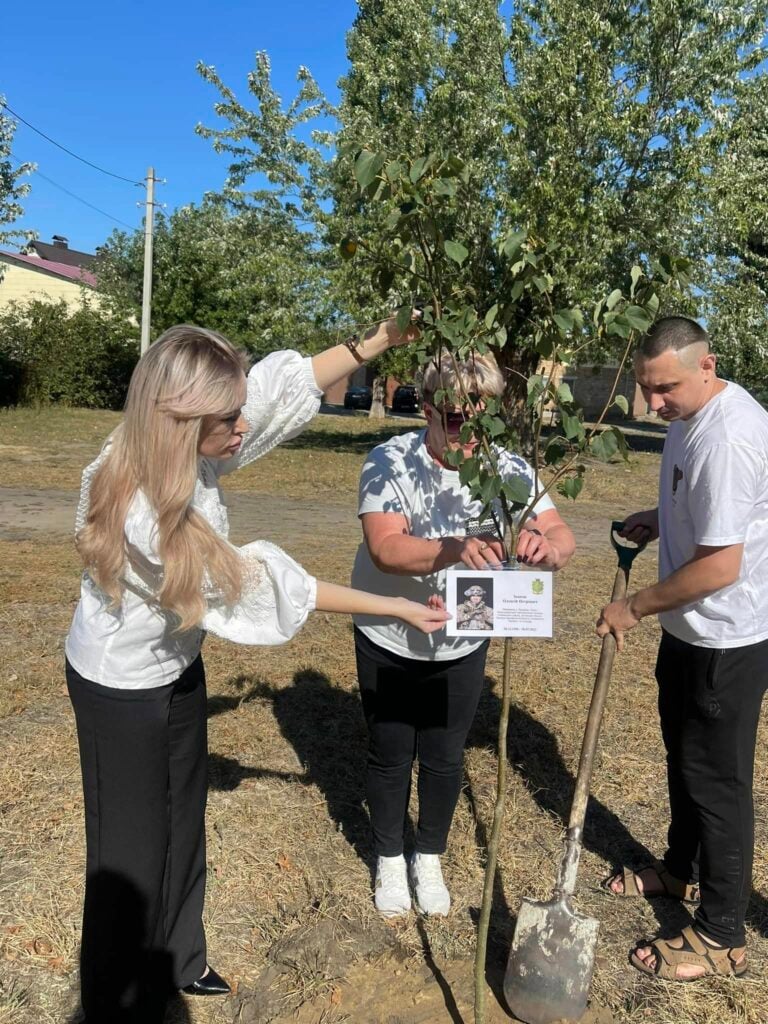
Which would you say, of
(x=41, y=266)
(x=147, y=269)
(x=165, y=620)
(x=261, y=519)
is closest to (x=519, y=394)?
(x=165, y=620)

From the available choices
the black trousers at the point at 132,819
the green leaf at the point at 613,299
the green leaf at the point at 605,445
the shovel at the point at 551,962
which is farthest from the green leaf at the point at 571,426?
the shovel at the point at 551,962

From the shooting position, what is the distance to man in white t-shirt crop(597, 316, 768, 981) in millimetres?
2314

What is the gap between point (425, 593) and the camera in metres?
2.70

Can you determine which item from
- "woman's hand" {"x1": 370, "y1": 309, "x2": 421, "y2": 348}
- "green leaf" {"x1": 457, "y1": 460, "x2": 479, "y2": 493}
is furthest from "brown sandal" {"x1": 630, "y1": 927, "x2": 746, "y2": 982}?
"woman's hand" {"x1": 370, "y1": 309, "x2": 421, "y2": 348}

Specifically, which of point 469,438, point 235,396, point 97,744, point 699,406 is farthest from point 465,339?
point 97,744

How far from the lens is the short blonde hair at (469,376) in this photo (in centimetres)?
233

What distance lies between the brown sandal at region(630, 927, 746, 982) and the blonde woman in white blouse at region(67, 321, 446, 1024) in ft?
4.76

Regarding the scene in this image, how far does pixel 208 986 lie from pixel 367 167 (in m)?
2.39

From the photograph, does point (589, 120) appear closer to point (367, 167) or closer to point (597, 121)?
point (597, 121)

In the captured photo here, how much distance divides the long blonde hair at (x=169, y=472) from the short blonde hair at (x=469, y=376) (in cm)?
71

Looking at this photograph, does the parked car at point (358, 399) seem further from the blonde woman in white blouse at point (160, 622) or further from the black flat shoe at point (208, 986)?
the black flat shoe at point (208, 986)

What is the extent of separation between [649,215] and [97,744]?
45.5ft

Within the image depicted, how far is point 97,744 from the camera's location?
2086 mm

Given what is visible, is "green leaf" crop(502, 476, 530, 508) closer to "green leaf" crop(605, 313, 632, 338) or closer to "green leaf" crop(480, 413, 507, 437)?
→ "green leaf" crop(480, 413, 507, 437)
